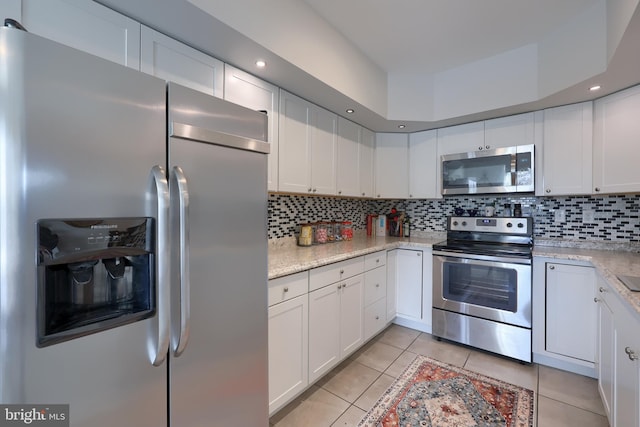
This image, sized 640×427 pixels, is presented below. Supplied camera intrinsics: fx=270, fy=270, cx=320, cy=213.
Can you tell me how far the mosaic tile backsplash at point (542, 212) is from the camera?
92.0 inches

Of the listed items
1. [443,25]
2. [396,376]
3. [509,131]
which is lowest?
[396,376]

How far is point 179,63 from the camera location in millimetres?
1458

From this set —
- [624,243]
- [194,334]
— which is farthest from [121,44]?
[624,243]

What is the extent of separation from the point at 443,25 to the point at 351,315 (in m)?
2.34

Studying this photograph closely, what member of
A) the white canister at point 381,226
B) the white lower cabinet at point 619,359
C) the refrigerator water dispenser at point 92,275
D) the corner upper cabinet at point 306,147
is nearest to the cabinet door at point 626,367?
the white lower cabinet at point 619,359

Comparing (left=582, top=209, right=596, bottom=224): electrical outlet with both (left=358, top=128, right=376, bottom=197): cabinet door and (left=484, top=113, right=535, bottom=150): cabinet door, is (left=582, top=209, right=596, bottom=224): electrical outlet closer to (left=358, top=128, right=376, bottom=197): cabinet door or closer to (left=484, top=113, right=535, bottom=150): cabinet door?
(left=484, top=113, right=535, bottom=150): cabinet door

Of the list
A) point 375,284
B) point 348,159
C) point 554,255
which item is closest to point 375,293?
point 375,284

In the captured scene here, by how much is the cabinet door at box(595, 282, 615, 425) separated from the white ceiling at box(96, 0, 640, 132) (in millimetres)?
1505

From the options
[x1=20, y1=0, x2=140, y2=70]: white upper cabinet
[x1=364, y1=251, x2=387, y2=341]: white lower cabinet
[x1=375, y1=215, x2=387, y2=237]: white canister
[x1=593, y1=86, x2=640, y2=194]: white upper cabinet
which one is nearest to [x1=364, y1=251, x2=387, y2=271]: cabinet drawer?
[x1=364, y1=251, x2=387, y2=341]: white lower cabinet

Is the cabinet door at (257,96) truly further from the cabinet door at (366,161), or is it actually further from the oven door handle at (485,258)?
the oven door handle at (485,258)

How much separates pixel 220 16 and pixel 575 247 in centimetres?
328

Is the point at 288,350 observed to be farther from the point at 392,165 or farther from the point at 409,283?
the point at 392,165

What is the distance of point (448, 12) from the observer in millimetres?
1886

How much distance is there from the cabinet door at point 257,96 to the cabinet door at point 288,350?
0.84 m
